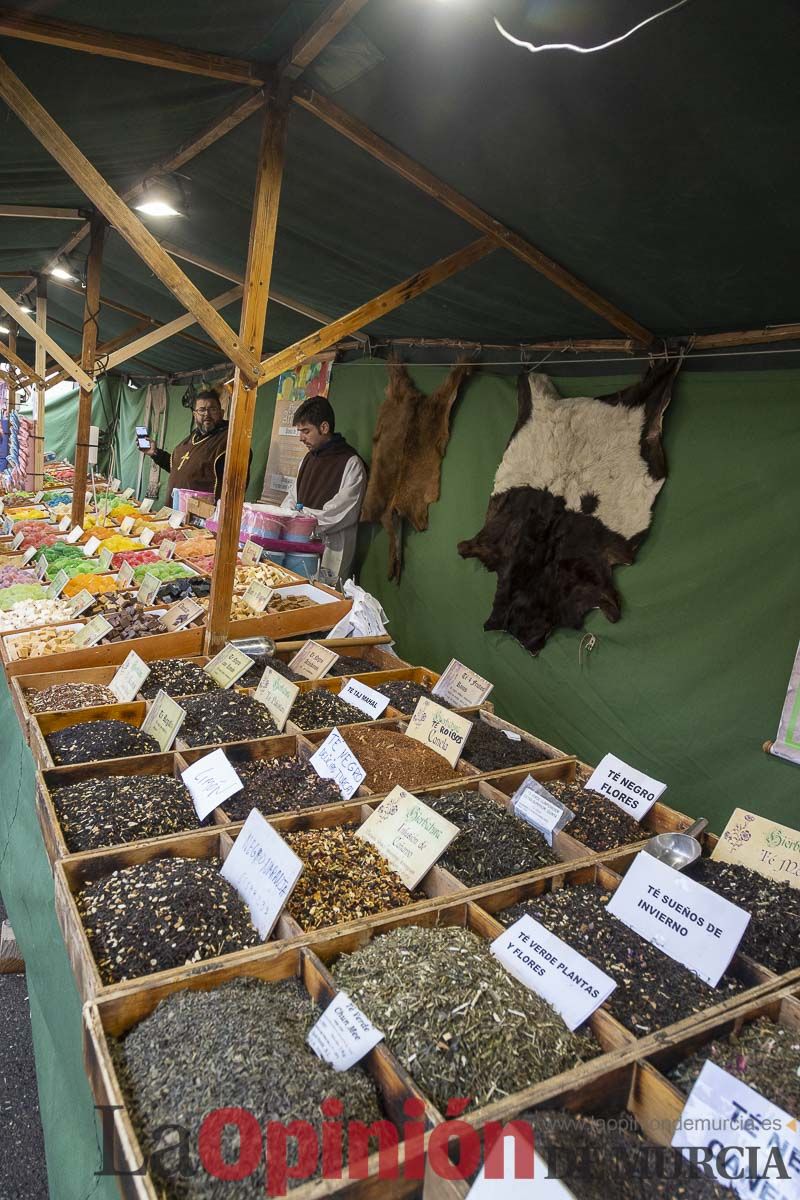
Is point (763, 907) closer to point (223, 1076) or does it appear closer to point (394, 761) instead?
point (394, 761)

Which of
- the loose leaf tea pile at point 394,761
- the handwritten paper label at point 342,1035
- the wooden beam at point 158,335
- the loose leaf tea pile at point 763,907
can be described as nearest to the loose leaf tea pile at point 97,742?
the loose leaf tea pile at point 394,761

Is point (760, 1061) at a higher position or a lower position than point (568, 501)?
lower

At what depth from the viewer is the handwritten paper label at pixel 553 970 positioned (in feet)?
3.95

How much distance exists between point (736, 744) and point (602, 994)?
1.92 metres

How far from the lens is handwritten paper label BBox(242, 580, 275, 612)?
3.35 meters

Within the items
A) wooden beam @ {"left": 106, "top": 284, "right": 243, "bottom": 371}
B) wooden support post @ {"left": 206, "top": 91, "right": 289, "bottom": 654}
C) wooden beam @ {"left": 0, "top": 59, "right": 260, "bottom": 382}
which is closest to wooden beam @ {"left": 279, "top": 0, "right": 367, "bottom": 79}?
wooden support post @ {"left": 206, "top": 91, "right": 289, "bottom": 654}

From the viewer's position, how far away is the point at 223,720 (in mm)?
2248

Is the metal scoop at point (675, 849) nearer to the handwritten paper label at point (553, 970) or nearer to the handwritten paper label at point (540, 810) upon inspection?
the handwritten paper label at point (540, 810)

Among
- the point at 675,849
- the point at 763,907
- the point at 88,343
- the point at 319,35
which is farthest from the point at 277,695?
the point at 88,343

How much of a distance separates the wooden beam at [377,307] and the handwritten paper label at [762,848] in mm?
2078

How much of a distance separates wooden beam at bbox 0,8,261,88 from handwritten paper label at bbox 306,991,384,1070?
251 centimetres

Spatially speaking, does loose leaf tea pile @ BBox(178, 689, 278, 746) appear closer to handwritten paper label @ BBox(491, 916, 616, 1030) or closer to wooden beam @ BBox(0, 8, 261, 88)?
handwritten paper label @ BBox(491, 916, 616, 1030)

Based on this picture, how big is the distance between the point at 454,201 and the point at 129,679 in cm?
199

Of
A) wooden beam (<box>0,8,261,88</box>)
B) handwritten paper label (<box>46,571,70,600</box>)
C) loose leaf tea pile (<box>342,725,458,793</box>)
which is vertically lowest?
handwritten paper label (<box>46,571,70,600</box>)
